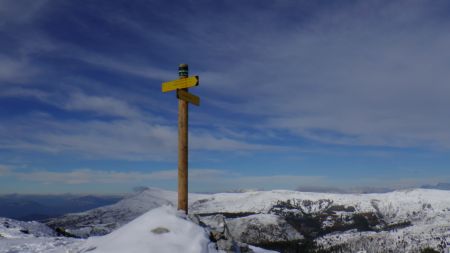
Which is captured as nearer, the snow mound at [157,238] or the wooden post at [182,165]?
the snow mound at [157,238]

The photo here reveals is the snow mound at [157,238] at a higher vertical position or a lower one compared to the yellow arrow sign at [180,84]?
lower

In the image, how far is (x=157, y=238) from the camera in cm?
1573

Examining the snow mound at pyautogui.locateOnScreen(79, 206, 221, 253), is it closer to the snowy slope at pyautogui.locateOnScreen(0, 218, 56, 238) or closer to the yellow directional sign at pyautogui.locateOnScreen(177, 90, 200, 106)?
the yellow directional sign at pyautogui.locateOnScreen(177, 90, 200, 106)

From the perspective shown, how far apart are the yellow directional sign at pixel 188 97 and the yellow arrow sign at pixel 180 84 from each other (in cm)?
35

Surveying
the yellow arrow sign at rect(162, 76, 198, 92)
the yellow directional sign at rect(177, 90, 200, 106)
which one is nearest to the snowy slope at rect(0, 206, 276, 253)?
the yellow directional sign at rect(177, 90, 200, 106)

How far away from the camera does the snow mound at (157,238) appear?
1523cm

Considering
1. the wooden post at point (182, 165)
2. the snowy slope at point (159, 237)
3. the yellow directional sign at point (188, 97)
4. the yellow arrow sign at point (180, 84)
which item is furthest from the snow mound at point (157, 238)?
the yellow arrow sign at point (180, 84)

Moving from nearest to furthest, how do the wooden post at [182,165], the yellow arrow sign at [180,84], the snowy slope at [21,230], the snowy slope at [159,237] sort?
the snowy slope at [159,237]
the wooden post at [182,165]
the yellow arrow sign at [180,84]
the snowy slope at [21,230]

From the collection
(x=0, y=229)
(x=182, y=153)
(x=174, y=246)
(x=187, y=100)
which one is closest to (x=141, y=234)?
(x=174, y=246)

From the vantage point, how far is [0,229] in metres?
32.5

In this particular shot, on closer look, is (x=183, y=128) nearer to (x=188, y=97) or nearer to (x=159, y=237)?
(x=188, y=97)

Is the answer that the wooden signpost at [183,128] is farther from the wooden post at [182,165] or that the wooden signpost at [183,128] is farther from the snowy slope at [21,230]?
the snowy slope at [21,230]

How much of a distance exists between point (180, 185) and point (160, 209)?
5.76 ft

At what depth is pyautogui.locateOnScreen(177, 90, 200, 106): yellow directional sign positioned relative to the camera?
20.0 meters
